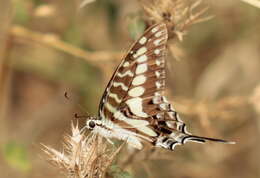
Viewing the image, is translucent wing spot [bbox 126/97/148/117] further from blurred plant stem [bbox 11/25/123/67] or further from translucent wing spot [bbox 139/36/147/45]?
blurred plant stem [bbox 11/25/123/67]

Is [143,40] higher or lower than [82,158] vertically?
higher

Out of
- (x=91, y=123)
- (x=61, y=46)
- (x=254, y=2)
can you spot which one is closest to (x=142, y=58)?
(x=91, y=123)

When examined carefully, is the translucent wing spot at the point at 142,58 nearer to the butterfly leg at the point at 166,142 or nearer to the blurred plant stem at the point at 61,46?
the butterfly leg at the point at 166,142

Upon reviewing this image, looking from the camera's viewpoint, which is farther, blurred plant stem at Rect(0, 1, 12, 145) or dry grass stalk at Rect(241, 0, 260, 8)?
blurred plant stem at Rect(0, 1, 12, 145)

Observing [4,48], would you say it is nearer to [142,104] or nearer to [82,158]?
[142,104]

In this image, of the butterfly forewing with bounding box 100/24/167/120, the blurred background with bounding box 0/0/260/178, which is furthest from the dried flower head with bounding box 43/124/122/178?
the blurred background with bounding box 0/0/260/178

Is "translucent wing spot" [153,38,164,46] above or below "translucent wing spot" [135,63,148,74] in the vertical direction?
above

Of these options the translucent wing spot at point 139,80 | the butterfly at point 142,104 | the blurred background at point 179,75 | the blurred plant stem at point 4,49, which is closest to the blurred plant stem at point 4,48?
the blurred plant stem at point 4,49

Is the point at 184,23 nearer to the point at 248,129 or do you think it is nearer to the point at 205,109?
the point at 205,109
